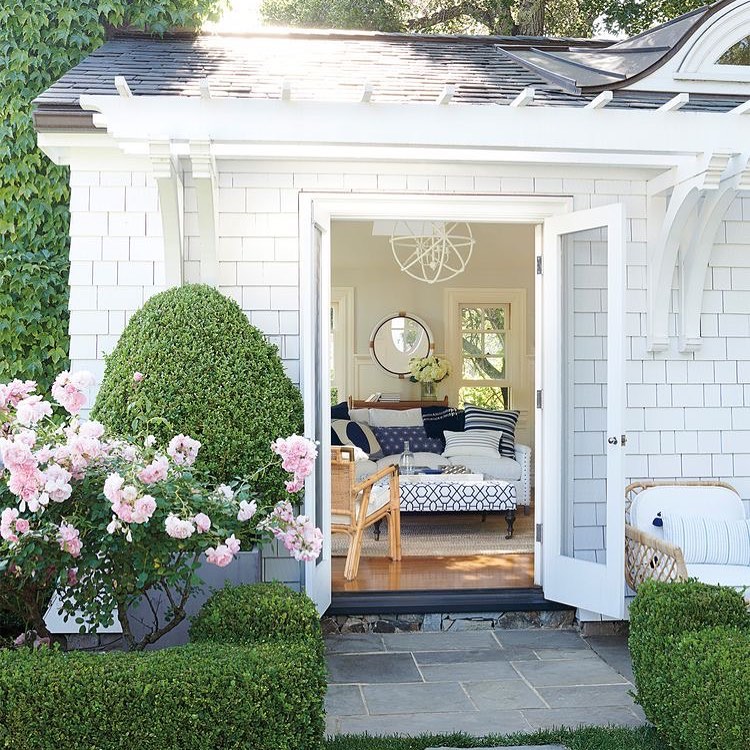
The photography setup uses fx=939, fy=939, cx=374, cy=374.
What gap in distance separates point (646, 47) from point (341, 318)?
5.97 meters

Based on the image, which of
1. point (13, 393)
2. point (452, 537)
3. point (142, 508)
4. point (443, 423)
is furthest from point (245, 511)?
point (443, 423)

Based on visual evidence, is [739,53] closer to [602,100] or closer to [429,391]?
[602,100]

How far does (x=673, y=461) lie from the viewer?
18.5 ft

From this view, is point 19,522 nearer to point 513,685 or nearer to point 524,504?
point 513,685

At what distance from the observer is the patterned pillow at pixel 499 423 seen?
29.8ft

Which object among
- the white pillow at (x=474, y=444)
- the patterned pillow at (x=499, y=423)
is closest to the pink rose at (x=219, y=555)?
the white pillow at (x=474, y=444)

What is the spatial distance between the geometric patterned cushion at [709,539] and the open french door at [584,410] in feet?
1.00

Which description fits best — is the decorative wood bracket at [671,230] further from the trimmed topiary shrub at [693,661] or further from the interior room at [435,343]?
the interior room at [435,343]

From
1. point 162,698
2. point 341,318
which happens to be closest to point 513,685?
point 162,698

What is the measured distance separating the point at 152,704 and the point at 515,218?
364cm

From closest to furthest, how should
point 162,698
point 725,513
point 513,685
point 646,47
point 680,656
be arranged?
point 162,698 → point 680,656 → point 513,685 → point 725,513 → point 646,47

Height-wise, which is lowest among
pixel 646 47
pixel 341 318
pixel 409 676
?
pixel 409 676

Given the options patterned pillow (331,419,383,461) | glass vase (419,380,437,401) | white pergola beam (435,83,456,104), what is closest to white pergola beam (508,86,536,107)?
white pergola beam (435,83,456,104)

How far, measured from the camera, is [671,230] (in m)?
5.23
